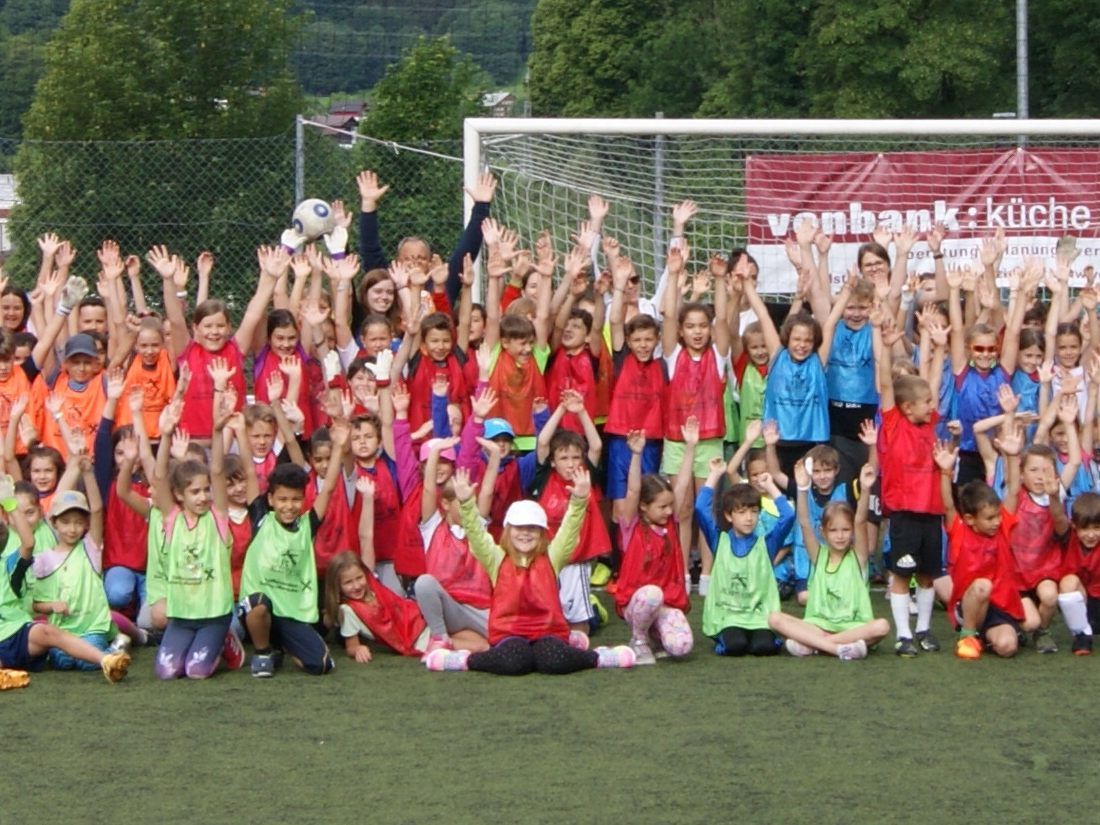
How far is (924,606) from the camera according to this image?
24.3ft

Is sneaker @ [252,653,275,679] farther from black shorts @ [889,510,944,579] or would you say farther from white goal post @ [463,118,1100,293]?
white goal post @ [463,118,1100,293]

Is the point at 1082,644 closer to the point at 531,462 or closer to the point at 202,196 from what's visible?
the point at 531,462

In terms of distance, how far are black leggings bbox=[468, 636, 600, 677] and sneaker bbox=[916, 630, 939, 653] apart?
1.35 meters

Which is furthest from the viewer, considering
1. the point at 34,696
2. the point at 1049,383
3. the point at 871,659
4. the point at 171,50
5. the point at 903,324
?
the point at 171,50

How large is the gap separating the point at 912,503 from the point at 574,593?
143 centimetres

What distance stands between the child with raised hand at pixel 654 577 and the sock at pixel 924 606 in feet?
3.05

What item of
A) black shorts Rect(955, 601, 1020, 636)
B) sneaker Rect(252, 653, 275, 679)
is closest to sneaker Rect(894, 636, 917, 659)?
black shorts Rect(955, 601, 1020, 636)

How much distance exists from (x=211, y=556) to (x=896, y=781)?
281 cm

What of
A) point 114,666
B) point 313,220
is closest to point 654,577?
point 114,666

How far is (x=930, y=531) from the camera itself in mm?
7492

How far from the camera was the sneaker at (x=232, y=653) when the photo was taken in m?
7.04

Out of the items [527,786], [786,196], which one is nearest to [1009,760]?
[527,786]

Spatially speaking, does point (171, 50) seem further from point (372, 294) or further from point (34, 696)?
point (34, 696)

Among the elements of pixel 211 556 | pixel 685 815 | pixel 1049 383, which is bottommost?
pixel 685 815
